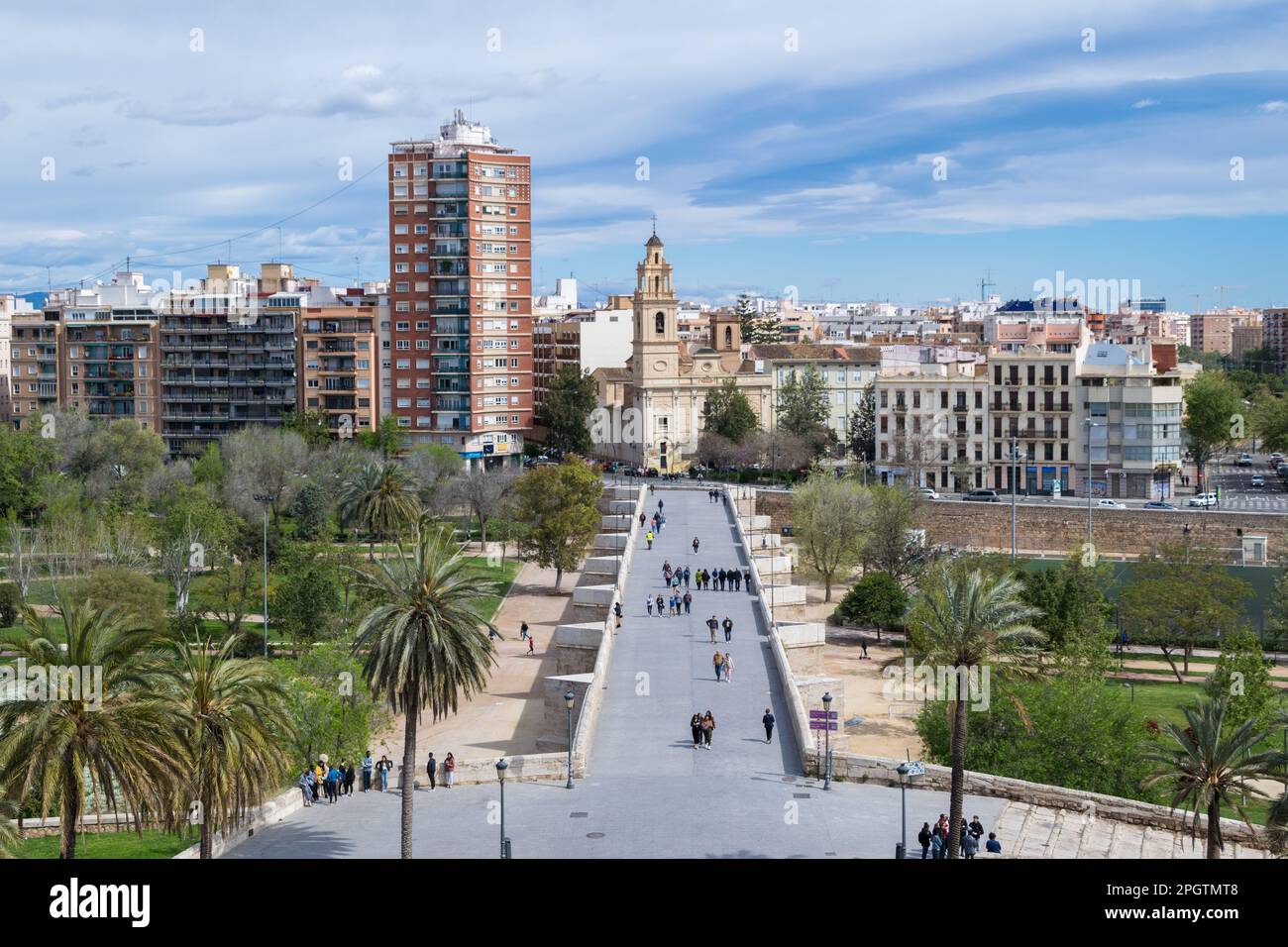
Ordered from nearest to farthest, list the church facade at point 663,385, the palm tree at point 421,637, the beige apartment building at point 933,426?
the palm tree at point 421,637 → the beige apartment building at point 933,426 → the church facade at point 663,385

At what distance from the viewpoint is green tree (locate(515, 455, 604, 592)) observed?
5925 centimetres

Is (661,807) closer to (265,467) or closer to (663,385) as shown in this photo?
(265,467)

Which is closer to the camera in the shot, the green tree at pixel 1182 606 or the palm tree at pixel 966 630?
the palm tree at pixel 966 630

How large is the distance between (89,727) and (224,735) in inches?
86.4

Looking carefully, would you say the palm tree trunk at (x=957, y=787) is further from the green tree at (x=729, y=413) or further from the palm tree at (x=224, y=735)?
the green tree at (x=729, y=413)

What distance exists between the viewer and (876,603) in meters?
50.5

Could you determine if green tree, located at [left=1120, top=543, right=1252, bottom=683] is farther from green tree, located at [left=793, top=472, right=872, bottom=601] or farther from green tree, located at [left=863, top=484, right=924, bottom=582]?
green tree, located at [left=793, top=472, right=872, bottom=601]

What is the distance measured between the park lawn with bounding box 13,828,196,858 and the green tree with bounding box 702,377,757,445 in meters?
63.5

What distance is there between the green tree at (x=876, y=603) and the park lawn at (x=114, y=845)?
29088 millimetres

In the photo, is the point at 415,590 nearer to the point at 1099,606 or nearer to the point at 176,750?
the point at 176,750

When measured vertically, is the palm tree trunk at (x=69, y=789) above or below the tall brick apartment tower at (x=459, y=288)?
below

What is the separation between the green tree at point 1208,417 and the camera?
85.3m

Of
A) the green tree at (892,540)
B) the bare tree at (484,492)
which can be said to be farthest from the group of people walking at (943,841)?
the bare tree at (484,492)
